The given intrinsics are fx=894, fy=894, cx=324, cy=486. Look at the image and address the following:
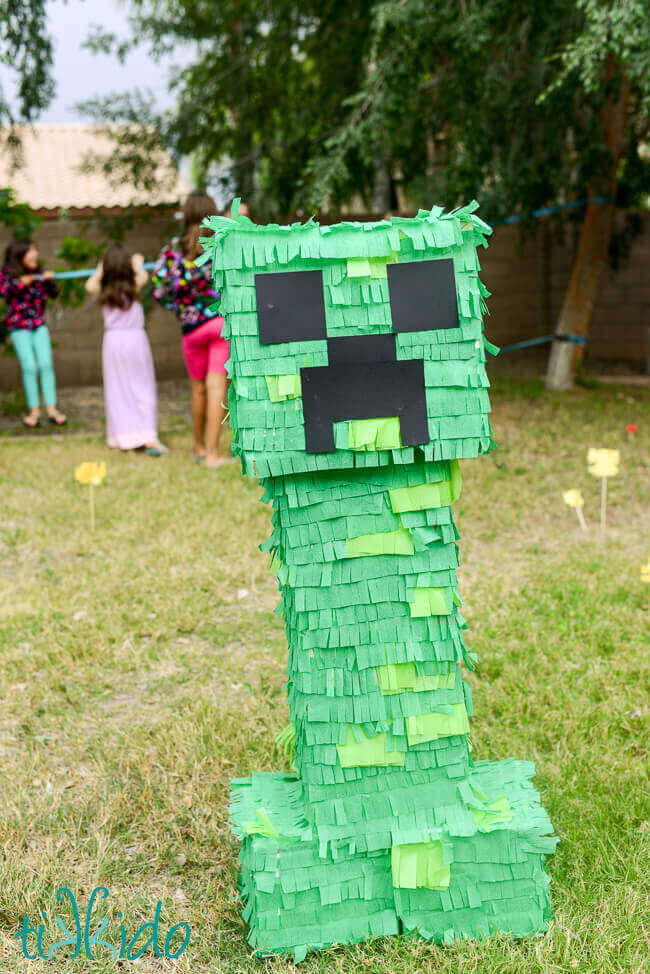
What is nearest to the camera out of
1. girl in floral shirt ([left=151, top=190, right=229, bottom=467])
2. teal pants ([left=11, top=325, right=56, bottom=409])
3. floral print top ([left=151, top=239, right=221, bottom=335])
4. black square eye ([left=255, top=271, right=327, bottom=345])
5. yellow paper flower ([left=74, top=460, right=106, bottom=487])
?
black square eye ([left=255, top=271, right=327, bottom=345])

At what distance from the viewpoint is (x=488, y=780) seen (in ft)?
6.37

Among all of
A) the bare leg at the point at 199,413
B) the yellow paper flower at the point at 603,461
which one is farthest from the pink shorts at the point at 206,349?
the yellow paper flower at the point at 603,461

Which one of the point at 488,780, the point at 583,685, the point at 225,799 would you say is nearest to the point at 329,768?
the point at 488,780

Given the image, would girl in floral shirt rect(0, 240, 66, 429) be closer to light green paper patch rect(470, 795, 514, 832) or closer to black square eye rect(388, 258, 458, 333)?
black square eye rect(388, 258, 458, 333)

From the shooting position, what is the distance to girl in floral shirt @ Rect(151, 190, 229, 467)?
5.62 m

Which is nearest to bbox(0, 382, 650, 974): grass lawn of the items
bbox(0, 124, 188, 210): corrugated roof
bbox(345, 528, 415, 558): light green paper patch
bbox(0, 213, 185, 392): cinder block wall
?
bbox(345, 528, 415, 558): light green paper patch

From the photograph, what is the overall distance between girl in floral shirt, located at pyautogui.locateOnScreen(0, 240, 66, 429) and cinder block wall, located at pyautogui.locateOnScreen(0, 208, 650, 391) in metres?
2.95

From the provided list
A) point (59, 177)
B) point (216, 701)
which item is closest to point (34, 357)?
point (216, 701)

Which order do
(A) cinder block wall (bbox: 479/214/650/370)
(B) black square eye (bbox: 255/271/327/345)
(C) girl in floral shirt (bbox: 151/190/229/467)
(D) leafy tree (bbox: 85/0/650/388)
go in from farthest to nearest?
(A) cinder block wall (bbox: 479/214/650/370), (D) leafy tree (bbox: 85/0/650/388), (C) girl in floral shirt (bbox: 151/190/229/467), (B) black square eye (bbox: 255/271/327/345)

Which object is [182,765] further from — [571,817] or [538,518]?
[538,518]

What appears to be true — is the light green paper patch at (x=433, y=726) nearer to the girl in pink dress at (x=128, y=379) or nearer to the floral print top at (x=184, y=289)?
the floral print top at (x=184, y=289)

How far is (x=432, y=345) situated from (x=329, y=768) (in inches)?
33.3

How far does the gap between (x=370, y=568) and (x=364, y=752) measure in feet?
1.20

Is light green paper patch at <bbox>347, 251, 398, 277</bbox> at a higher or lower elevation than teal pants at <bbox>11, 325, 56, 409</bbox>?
higher
